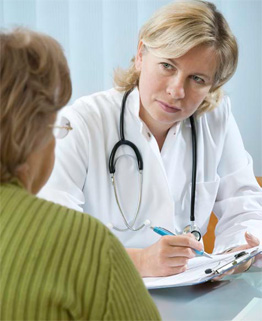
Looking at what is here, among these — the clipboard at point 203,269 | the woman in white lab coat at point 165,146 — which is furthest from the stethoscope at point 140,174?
the clipboard at point 203,269

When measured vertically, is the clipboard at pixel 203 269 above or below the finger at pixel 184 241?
below

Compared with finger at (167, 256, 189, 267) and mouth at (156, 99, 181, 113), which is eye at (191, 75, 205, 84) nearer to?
mouth at (156, 99, 181, 113)

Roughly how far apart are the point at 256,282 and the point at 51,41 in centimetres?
79

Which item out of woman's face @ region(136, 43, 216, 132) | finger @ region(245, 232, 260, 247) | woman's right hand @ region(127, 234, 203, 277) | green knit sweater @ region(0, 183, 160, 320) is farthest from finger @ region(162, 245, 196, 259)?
green knit sweater @ region(0, 183, 160, 320)

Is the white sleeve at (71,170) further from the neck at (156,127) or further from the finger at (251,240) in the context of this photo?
the finger at (251,240)

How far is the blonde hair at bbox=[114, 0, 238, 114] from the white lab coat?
184mm

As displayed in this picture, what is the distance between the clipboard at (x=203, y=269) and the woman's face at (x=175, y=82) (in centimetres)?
42

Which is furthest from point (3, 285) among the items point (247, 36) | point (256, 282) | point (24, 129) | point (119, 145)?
point (247, 36)

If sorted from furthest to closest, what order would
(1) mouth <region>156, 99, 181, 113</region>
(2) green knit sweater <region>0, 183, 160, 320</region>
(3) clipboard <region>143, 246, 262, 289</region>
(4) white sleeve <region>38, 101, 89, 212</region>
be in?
(1) mouth <region>156, 99, 181, 113</region> < (4) white sleeve <region>38, 101, 89, 212</region> < (3) clipboard <region>143, 246, 262, 289</region> < (2) green knit sweater <region>0, 183, 160, 320</region>

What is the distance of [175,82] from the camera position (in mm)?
1499

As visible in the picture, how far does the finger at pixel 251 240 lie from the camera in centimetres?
143

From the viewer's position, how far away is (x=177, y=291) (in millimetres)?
1203

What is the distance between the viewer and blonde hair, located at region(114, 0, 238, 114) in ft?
4.82

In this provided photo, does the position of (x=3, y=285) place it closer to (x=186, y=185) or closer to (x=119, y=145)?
(x=119, y=145)
